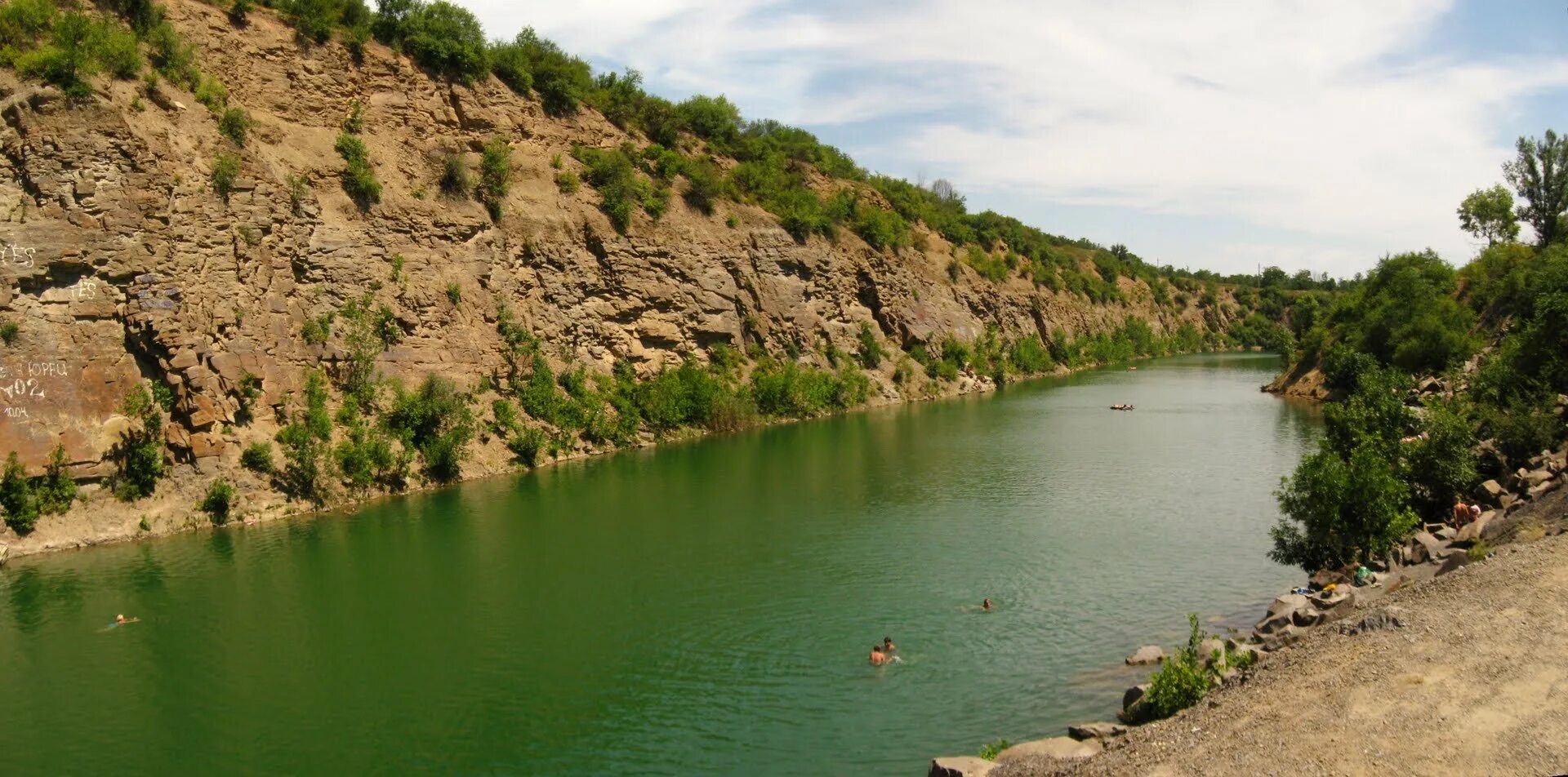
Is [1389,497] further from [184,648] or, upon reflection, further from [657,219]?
[657,219]

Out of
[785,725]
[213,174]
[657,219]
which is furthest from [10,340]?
[657,219]

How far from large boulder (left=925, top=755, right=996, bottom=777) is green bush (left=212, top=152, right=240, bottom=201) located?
31.0m

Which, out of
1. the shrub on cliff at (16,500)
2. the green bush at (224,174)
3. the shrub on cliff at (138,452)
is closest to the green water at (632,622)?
the shrub on cliff at (16,500)

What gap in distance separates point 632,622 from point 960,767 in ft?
30.5

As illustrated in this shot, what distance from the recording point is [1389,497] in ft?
63.3

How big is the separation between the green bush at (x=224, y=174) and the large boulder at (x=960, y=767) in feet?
102

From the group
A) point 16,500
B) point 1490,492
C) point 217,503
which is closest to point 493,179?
point 217,503

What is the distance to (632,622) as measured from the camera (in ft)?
65.6

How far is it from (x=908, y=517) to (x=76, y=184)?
2606cm

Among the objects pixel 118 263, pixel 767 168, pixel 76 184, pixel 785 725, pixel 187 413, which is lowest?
pixel 785 725

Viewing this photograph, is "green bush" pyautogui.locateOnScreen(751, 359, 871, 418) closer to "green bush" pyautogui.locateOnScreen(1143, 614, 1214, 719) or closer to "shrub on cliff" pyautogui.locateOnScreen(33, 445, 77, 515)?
"shrub on cliff" pyautogui.locateOnScreen(33, 445, 77, 515)

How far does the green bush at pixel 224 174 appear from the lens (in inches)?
1291

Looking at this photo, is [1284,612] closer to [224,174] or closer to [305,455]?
[305,455]

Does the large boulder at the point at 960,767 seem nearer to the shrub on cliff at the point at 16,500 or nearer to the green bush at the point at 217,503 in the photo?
the green bush at the point at 217,503
